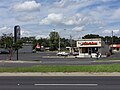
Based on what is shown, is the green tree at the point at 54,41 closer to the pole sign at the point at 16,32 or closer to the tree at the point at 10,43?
the pole sign at the point at 16,32

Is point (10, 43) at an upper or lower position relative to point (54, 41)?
lower

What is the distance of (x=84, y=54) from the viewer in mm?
75250

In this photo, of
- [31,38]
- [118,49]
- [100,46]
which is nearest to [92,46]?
[100,46]

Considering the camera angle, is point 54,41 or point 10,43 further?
point 54,41

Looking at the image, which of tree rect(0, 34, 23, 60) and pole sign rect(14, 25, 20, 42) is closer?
tree rect(0, 34, 23, 60)
